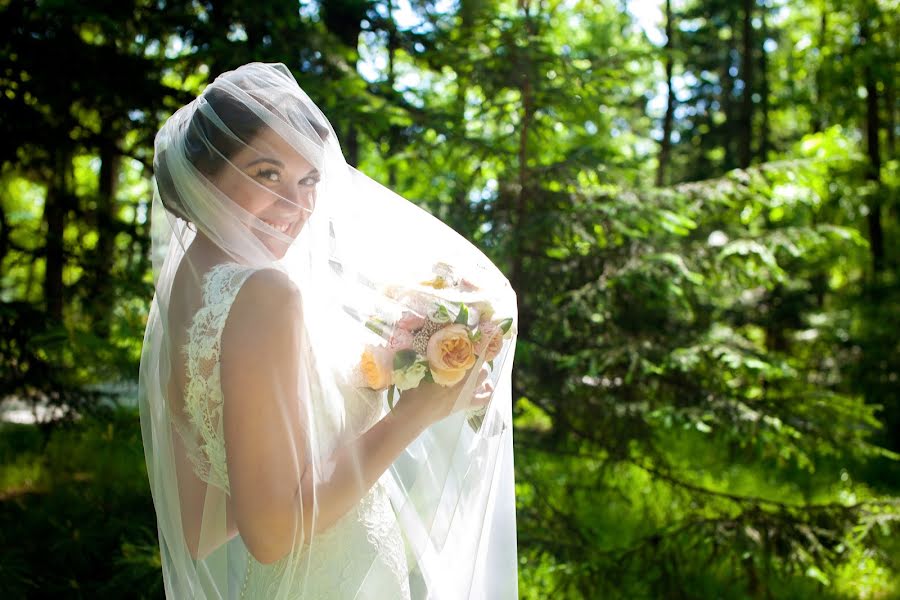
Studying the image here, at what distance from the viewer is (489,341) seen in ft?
5.75

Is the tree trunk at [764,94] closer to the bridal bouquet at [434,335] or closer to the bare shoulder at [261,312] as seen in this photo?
the bridal bouquet at [434,335]

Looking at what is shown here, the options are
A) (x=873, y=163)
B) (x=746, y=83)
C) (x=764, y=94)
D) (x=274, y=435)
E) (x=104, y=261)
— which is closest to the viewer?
(x=274, y=435)

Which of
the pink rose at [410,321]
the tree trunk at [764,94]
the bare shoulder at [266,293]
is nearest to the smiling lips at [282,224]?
the bare shoulder at [266,293]

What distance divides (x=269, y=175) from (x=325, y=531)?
0.86m

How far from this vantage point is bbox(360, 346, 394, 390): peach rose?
67.4 inches

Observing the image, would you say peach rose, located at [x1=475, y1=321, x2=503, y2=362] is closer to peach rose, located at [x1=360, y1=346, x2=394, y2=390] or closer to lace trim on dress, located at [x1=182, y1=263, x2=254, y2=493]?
peach rose, located at [x1=360, y1=346, x2=394, y2=390]

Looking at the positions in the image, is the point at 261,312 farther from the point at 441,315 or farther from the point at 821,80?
the point at 821,80

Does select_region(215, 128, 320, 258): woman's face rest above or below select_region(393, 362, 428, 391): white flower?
above

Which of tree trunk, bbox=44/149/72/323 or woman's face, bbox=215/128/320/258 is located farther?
tree trunk, bbox=44/149/72/323

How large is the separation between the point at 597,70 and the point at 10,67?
355 centimetres

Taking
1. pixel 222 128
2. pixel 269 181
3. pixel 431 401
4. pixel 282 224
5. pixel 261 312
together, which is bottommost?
pixel 431 401

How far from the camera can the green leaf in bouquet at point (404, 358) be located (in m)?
1.68

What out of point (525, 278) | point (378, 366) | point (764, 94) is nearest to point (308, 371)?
point (378, 366)

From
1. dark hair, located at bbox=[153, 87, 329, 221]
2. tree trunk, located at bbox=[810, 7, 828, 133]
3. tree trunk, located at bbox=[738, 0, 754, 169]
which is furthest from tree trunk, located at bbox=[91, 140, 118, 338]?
tree trunk, located at bbox=[738, 0, 754, 169]
